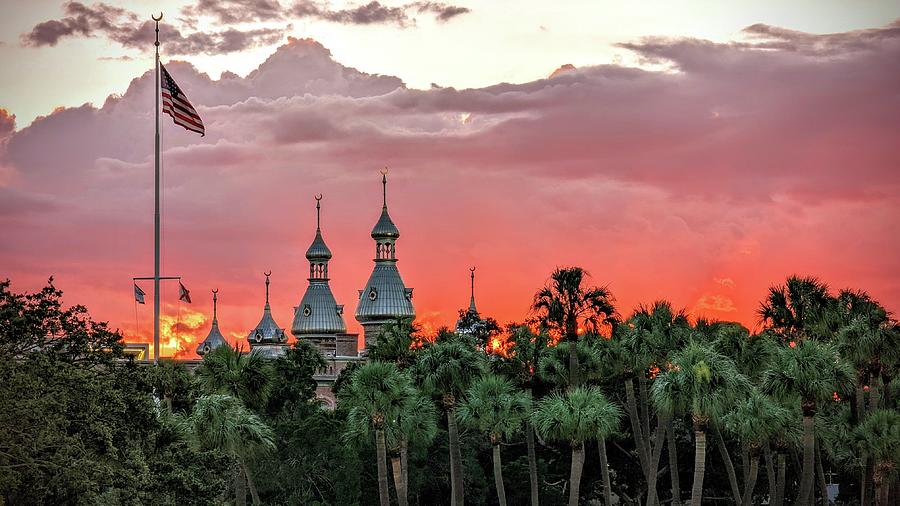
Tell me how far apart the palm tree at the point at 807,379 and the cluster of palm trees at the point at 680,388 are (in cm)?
5

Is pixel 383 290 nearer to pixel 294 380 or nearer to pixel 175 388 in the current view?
pixel 294 380

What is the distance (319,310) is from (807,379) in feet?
322

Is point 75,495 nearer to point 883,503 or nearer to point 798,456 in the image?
point 883,503

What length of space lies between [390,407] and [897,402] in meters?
28.2

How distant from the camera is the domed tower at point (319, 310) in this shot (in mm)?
146000

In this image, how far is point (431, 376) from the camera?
61.5 metres

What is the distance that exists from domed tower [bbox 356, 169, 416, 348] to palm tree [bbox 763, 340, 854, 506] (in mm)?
86052

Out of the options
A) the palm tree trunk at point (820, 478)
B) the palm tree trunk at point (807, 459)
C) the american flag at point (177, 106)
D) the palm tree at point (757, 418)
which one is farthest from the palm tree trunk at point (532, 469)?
the american flag at point (177, 106)

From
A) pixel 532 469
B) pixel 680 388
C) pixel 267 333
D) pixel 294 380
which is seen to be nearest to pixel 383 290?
pixel 267 333

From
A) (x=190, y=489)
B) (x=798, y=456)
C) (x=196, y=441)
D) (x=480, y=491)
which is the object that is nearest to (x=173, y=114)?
(x=196, y=441)

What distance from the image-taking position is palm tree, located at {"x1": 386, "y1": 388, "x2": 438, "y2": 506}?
58.4 meters

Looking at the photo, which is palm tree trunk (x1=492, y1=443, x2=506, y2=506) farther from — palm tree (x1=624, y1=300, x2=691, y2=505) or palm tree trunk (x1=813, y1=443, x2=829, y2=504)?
palm tree trunk (x1=813, y1=443, x2=829, y2=504)

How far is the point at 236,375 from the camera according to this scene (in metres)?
62.2

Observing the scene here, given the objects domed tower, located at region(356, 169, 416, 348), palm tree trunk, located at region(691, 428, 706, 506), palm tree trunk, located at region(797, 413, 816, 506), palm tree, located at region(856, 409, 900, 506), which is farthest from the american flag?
domed tower, located at region(356, 169, 416, 348)
